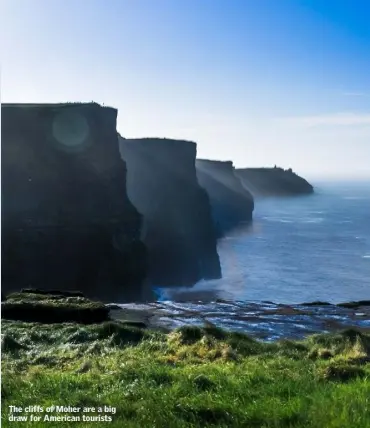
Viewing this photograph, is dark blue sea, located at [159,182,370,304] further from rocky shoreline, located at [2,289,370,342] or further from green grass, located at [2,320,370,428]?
green grass, located at [2,320,370,428]

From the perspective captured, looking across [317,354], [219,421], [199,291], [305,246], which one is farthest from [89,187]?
[219,421]

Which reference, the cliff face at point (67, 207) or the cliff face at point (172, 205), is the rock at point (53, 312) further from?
the cliff face at point (172, 205)

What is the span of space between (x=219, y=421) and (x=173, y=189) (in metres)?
103

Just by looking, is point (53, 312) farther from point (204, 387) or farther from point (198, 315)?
point (204, 387)

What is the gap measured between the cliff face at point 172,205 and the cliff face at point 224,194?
34531 millimetres

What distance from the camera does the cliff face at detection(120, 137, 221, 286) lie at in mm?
96938

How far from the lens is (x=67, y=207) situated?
7075 cm

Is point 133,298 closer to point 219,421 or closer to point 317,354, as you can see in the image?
point 317,354

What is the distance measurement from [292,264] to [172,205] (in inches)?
1127

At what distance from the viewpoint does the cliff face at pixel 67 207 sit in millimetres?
66750

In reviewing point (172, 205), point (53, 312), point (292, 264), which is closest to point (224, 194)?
point (172, 205)

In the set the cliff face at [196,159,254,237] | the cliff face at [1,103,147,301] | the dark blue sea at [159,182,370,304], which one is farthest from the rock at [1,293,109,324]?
the cliff face at [196,159,254,237]

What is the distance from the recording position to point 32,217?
68.0 m

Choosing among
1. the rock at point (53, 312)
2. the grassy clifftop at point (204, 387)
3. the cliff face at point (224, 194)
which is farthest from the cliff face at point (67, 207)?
the cliff face at point (224, 194)
